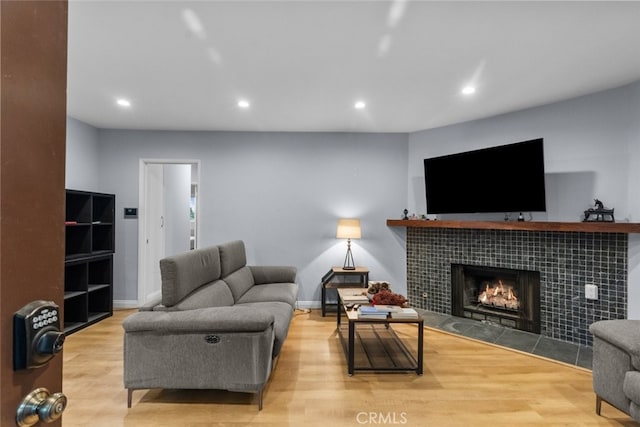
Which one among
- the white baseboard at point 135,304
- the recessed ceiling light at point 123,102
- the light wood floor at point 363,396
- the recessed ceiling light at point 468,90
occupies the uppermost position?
the recessed ceiling light at point 123,102

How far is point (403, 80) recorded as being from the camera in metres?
2.79

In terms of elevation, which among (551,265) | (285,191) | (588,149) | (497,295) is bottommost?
(497,295)

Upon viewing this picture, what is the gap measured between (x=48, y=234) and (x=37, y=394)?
0.91ft

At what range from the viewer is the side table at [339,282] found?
405 cm

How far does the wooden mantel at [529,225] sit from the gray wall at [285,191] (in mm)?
450

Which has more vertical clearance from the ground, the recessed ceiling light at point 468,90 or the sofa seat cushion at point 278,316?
the recessed ceiling light at point 468,90

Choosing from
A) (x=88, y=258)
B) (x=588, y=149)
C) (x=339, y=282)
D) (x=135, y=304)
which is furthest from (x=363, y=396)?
(x=135, y=304)

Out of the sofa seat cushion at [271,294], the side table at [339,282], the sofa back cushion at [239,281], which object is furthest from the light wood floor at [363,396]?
the side table at [339,282]

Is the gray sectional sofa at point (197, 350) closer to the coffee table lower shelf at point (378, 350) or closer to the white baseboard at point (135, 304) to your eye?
the coffee table lower shelf at point (378, 350)

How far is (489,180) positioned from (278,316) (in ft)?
8.83

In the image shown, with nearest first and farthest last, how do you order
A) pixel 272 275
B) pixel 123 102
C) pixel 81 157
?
pixel 123 102, pixel 272 275, pixel 81 157

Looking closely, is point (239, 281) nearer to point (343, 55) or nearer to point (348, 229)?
point (348, 229)

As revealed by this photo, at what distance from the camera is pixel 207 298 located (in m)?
2.58

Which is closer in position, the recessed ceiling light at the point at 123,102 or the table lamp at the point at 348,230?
the recessed ceiling light at the point at 123,102
